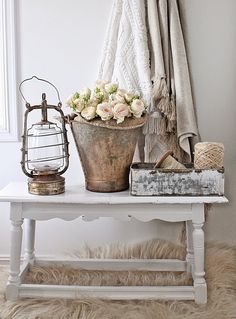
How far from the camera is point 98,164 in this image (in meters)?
1.96

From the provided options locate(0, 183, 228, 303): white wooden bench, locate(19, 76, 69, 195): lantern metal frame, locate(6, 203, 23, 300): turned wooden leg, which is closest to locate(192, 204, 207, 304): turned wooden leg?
locate(0, 183, 228, 303): white wooden bench

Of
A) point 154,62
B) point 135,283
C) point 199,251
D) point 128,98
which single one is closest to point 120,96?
point 128,98

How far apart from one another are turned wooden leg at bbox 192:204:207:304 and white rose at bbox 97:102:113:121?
1.57 feet

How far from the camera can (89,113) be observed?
6.14 feet

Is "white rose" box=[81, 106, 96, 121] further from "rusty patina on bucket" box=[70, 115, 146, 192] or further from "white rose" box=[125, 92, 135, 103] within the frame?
"white rose" box=[125, 92, 135, 103]

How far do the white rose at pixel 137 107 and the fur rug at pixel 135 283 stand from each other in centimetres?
72

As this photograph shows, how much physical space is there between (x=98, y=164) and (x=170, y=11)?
0.78 metres

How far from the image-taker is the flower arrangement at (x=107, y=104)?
6.11 ft

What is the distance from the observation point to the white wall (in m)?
2.26

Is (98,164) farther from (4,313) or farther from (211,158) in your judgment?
(4,313)

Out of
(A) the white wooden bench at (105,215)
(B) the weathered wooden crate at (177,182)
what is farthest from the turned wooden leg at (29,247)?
(B) the weathered wooden crate at (177,182)

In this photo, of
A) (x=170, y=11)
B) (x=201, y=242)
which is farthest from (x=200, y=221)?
(x=170, y=11)

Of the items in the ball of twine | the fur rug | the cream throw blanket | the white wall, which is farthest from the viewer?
the white wall

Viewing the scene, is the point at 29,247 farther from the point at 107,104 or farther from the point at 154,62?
the point at 154,62
